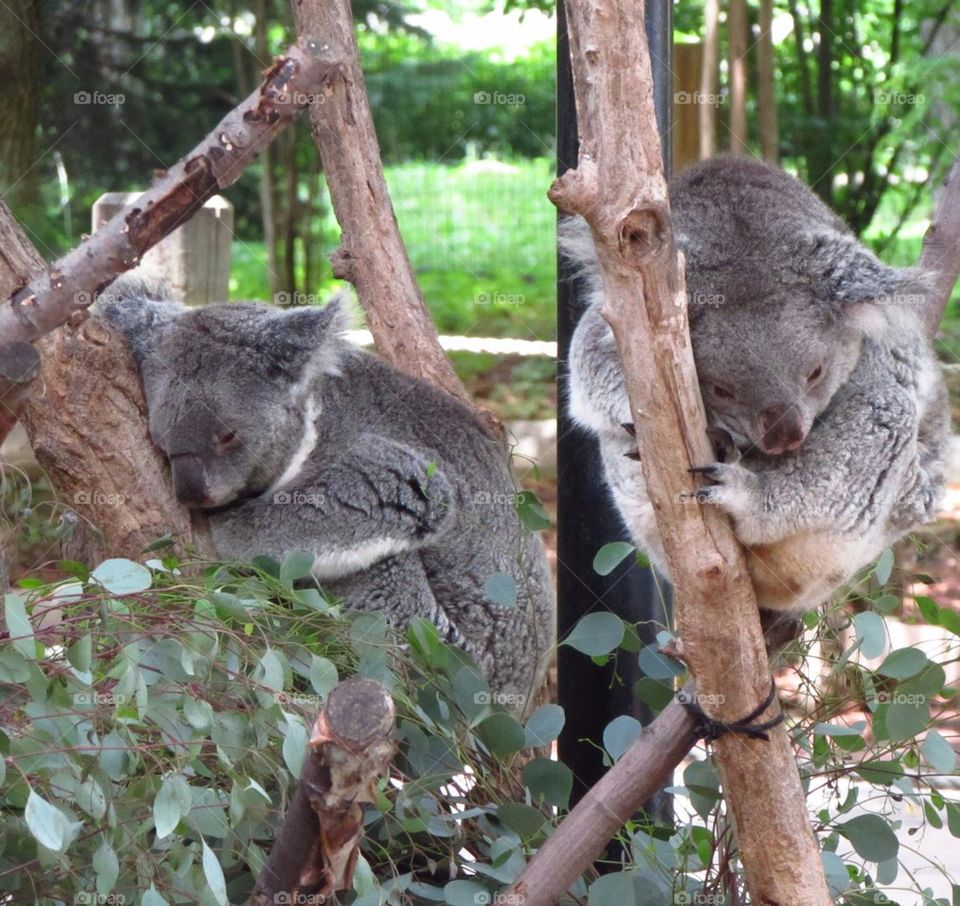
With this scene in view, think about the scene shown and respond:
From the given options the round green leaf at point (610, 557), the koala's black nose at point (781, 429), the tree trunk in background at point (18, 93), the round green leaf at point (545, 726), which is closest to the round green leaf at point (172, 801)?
the round green leaf at point (545, 726)

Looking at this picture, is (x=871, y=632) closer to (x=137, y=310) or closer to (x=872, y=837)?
(x=872, y=837)

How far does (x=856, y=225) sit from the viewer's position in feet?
30.9

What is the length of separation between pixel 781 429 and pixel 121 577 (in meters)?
1.50

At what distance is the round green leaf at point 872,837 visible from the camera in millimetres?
3004

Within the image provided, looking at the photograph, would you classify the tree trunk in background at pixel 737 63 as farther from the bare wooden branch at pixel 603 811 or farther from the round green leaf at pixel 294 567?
the bare wooden branch at pixel 603 811

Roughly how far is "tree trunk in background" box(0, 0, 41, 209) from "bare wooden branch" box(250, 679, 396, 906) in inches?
211

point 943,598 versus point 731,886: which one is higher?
point 731,886

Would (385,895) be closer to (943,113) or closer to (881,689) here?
(881,689)

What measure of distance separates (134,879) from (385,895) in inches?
21.0

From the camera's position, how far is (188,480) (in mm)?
3475

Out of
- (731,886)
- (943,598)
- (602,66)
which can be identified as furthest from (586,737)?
(943,598)

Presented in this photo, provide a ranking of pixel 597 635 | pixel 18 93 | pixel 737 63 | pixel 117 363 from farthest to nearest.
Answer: pixel 18 93 < pixel 737 63 < pixel 117 363 < pixel 597 635

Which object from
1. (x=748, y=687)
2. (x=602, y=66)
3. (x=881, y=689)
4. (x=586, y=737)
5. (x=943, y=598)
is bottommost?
(x=943, y=598)

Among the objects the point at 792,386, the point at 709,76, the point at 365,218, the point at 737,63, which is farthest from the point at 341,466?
the point at 709,76
